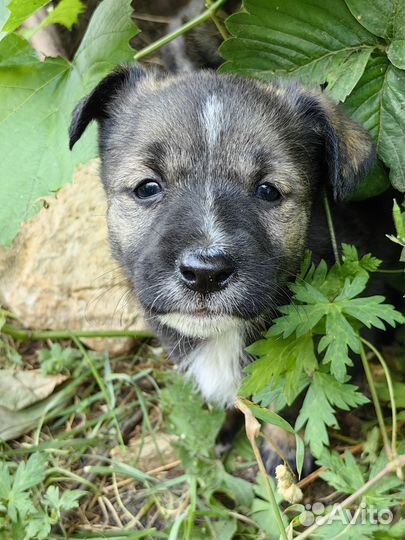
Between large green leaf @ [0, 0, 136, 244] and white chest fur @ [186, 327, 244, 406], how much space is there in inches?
38.2

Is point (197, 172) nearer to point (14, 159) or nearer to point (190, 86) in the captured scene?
point (190, 86)

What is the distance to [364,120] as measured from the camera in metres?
2.97

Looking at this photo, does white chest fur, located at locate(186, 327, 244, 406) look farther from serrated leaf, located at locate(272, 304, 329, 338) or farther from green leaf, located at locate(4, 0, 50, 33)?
green leaf, located at locate(4, 0, 50, 33)

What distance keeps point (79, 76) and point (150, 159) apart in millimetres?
698

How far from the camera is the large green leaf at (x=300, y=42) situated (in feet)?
9.71

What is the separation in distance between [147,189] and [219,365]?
885 millimetres

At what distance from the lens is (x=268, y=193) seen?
2748 millimetres

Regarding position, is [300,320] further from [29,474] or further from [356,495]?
[29,474]

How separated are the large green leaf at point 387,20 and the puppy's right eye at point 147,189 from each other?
3.55 ft

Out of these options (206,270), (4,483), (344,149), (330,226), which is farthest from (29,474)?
(344,149)

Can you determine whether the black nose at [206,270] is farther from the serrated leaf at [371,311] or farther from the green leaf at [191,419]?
the green leaf at [191,419]

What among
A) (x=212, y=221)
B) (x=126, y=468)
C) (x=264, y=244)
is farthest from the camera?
(x=126, y=468)

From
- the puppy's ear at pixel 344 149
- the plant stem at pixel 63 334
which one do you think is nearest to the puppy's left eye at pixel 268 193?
the puppy's ear at pixel 344 149

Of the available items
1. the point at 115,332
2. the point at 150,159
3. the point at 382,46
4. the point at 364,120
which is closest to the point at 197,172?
the point at 150,159
